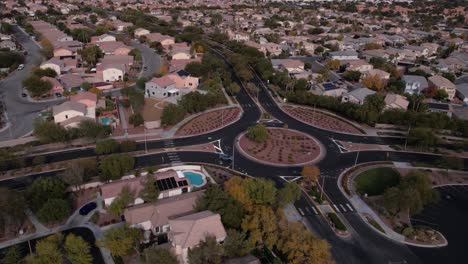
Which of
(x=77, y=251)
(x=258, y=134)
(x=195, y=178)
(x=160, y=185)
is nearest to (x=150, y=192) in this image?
(x=160, y=185)

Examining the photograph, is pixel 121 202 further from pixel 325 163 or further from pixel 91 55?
pixel 91 55

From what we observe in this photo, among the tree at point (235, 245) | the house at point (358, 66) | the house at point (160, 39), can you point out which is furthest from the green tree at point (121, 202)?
the house at point (160, 39)

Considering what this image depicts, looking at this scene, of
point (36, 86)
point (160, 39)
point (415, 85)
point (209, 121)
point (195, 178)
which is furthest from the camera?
point (160, 39)

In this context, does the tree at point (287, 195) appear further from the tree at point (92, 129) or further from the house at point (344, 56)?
the house at point (344, 56)

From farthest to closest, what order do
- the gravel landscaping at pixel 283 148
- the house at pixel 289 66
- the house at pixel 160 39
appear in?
1. the house at pixel 160 39
2. the house at pixel 289 66
3. the gravel landscaping at pixel 283 148

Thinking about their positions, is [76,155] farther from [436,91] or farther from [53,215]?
[436,91]

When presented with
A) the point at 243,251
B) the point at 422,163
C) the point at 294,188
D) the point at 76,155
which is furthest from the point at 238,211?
the point at 422,163

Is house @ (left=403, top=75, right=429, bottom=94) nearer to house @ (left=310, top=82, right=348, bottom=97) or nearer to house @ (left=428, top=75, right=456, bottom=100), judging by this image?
house @ (left=428, top=75, right=456, bottom=100)
